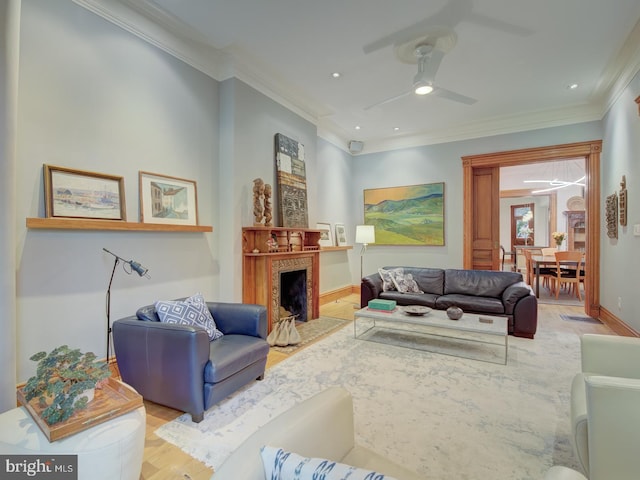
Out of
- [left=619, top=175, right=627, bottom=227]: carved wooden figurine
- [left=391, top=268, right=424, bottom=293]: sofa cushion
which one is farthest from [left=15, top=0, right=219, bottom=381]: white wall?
[left=619, top=175, right=627, bottom=227]: carved wooden figurine

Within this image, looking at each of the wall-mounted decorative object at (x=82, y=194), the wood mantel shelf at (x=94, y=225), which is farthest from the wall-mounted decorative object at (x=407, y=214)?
the wall-mounted decorative object at (x=82, y=194)

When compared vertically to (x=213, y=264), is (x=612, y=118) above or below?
above

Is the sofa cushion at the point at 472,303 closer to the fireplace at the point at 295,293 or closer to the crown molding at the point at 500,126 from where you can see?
the fireplace at the point at 295,293

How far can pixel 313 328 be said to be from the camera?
13.8ft

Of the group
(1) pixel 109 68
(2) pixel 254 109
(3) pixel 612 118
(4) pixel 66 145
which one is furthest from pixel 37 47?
(3) pixel 612 118

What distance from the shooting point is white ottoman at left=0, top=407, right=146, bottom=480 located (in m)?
1.27

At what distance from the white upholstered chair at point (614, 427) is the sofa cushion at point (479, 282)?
3.47 m

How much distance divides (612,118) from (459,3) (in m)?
3.22

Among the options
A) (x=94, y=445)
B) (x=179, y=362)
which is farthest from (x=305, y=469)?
(x=179, y=362)

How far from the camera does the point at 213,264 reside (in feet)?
11.8

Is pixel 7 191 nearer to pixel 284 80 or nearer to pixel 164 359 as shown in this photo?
pixel 164 359

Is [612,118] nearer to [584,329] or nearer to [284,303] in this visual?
[584,329]

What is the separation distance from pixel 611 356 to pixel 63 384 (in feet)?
9.60

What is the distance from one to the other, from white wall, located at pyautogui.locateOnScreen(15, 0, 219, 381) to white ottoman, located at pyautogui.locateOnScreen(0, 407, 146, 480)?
40.8 inches
